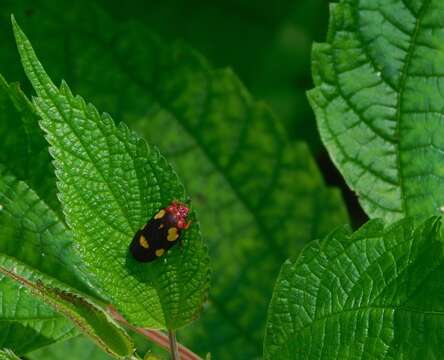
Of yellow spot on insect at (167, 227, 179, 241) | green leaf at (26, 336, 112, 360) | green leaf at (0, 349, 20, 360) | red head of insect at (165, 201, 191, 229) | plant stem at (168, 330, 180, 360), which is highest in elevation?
red head of insect at (165, 201, 191, 229)

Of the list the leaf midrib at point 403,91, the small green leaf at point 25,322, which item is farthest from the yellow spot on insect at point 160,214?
the leaf midrib at point 403,91

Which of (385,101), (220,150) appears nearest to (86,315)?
(385,101)

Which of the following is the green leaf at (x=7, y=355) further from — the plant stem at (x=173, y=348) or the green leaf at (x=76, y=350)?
the green leaf at (x=76, y=350)

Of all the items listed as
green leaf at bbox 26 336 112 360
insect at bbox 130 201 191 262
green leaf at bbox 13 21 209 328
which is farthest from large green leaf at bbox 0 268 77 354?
green leaf at bbox 26 336 112 360

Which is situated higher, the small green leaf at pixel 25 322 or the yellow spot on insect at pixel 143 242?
the yellow spot on insect at pixel 143 242

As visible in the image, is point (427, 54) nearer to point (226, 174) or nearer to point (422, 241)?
point (422, 241)

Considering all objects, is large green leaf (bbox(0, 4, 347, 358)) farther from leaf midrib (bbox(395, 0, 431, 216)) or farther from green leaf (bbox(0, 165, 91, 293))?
green leaf (bbox(0, 165, 91, 293))
